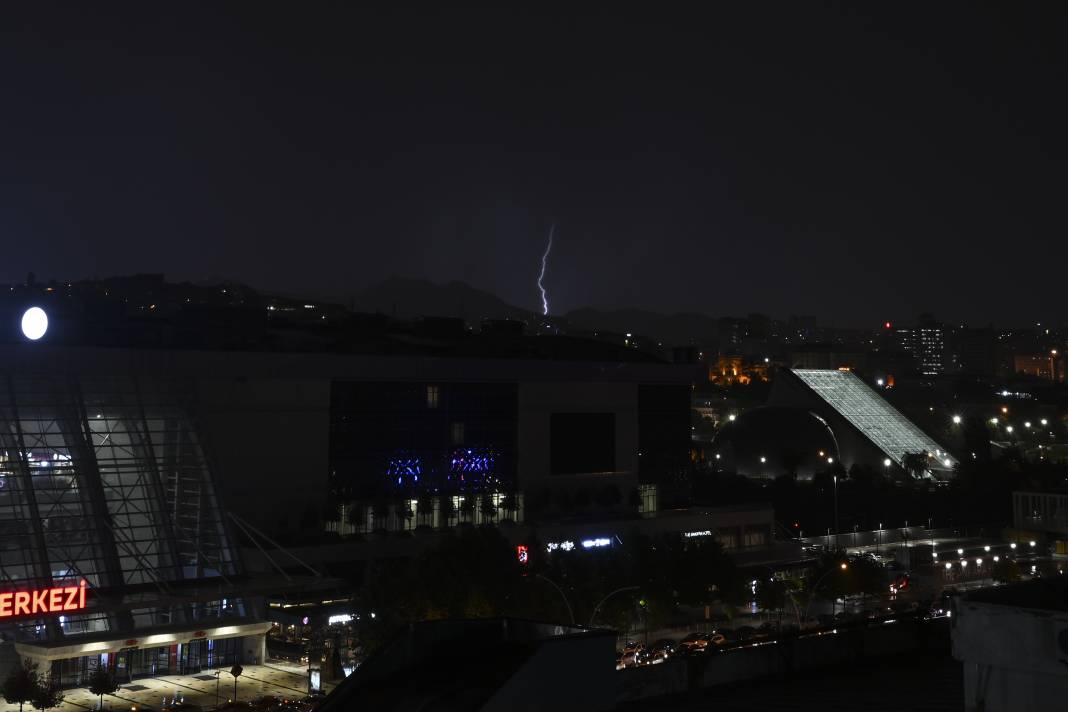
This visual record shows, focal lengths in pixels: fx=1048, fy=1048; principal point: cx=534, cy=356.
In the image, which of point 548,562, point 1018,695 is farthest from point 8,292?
point 1018,695

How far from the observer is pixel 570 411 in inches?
2616

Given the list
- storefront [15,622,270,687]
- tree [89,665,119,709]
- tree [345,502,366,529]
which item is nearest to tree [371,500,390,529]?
tree [345,502,366,529]

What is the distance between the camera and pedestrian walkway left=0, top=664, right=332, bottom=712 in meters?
35.7

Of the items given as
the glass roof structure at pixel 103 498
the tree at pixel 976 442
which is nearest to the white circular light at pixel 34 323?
the glass roof structure at pixel 103 498

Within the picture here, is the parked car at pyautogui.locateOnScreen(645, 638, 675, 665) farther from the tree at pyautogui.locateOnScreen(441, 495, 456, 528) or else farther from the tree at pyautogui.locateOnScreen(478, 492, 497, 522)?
the tree at pyautogui.locateOnScreen(478, 492, 497, 522)

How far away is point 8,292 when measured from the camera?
56062 mm

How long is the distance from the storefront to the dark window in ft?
87.6

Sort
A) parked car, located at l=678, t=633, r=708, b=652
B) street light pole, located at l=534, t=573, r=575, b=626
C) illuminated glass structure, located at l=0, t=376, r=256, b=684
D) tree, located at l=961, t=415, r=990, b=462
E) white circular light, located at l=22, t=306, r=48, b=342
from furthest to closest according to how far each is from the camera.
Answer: tree, located at l=961, t=415, r=990, b=462, white circular light, located at l=22, t=306, r=48, b=342, parked car, located at l=678, t=633, r=708, b=652, street light pole, located at l=534, t=573, r=575, b=626, illuminated glass structure, located at l=0, t=376, r=256, b=684

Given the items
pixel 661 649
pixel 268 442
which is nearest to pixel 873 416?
pixel 268 442

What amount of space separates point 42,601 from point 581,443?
122ft

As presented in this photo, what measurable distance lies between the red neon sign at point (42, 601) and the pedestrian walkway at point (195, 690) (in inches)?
120

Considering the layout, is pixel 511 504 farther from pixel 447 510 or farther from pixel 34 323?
pixel 34 323

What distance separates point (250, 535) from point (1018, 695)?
4551 centimetres

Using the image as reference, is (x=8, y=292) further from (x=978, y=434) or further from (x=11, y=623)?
(x=978, y=434)
